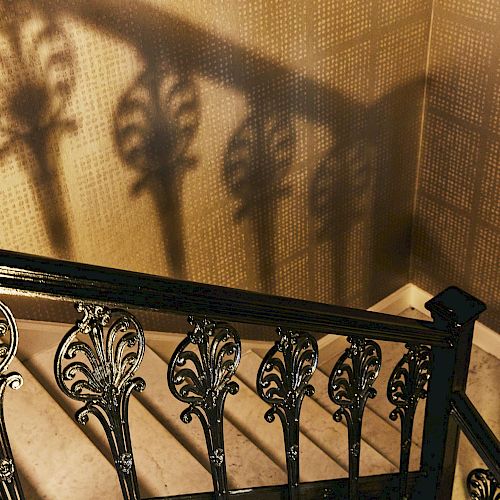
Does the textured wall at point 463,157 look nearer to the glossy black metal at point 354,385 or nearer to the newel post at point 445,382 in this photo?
→ the newel post at point 445,382

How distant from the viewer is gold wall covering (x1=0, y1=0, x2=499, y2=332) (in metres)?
2.86

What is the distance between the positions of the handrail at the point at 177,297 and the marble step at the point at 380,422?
7.67 ft

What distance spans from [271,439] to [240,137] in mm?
1431

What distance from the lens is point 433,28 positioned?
4.20m

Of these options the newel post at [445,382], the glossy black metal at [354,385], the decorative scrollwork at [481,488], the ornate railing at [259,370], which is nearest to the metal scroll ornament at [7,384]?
the ornate railing at [259,370]

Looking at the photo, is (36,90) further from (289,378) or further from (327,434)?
(327,434)

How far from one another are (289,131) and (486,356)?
212 centimetres

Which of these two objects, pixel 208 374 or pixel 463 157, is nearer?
pixel 208 374

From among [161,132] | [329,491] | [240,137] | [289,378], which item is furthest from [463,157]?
[289,378]

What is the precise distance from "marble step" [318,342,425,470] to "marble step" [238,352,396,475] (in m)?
0.23

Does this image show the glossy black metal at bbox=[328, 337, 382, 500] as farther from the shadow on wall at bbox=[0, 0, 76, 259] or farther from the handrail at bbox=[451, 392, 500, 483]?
the shadow on wall at bbox=[0, 0, 76, 259]

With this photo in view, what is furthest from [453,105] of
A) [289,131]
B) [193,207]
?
[193,207]

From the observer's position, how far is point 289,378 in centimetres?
191

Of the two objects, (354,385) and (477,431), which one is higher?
(354,385)
